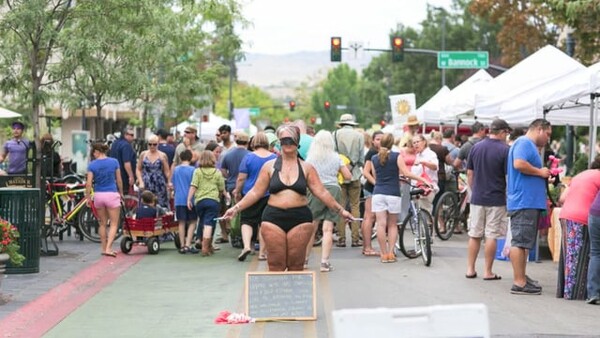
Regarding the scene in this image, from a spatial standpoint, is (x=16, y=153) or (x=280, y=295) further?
(x=16, y=153)

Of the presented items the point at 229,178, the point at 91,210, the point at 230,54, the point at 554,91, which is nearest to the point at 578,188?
the point at 554,91

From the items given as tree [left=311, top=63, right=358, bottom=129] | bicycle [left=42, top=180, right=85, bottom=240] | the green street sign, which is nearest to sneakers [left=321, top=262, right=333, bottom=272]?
bicycle [left=42, top=180, right=85, bottom=240]

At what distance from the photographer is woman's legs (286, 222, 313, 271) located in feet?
34.0

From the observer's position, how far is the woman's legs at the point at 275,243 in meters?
10.3

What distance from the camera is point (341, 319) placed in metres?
4.73

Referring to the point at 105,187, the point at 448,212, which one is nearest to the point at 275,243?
the point at 105,187

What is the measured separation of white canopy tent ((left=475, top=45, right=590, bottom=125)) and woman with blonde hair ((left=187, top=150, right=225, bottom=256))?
193 inches

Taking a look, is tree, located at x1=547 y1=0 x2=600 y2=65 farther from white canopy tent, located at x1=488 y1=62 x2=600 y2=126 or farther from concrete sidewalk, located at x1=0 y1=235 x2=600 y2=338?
concrete sidewalk, located at x1=0 y1=235 x2=600 y2=338

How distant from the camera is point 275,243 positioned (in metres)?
10.3

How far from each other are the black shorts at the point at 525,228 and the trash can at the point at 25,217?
5.93 metres

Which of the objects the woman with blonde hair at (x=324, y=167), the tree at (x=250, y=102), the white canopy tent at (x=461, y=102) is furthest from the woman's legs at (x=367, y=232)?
the tree at (x=250, y=102)

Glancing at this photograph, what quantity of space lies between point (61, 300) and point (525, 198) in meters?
5.22

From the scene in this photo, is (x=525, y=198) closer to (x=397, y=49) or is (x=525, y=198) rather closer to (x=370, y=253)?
(x=370, y=253)

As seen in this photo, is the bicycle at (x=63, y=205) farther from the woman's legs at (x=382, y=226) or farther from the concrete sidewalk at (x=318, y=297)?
the woman's legs at (x=382, y=226)
